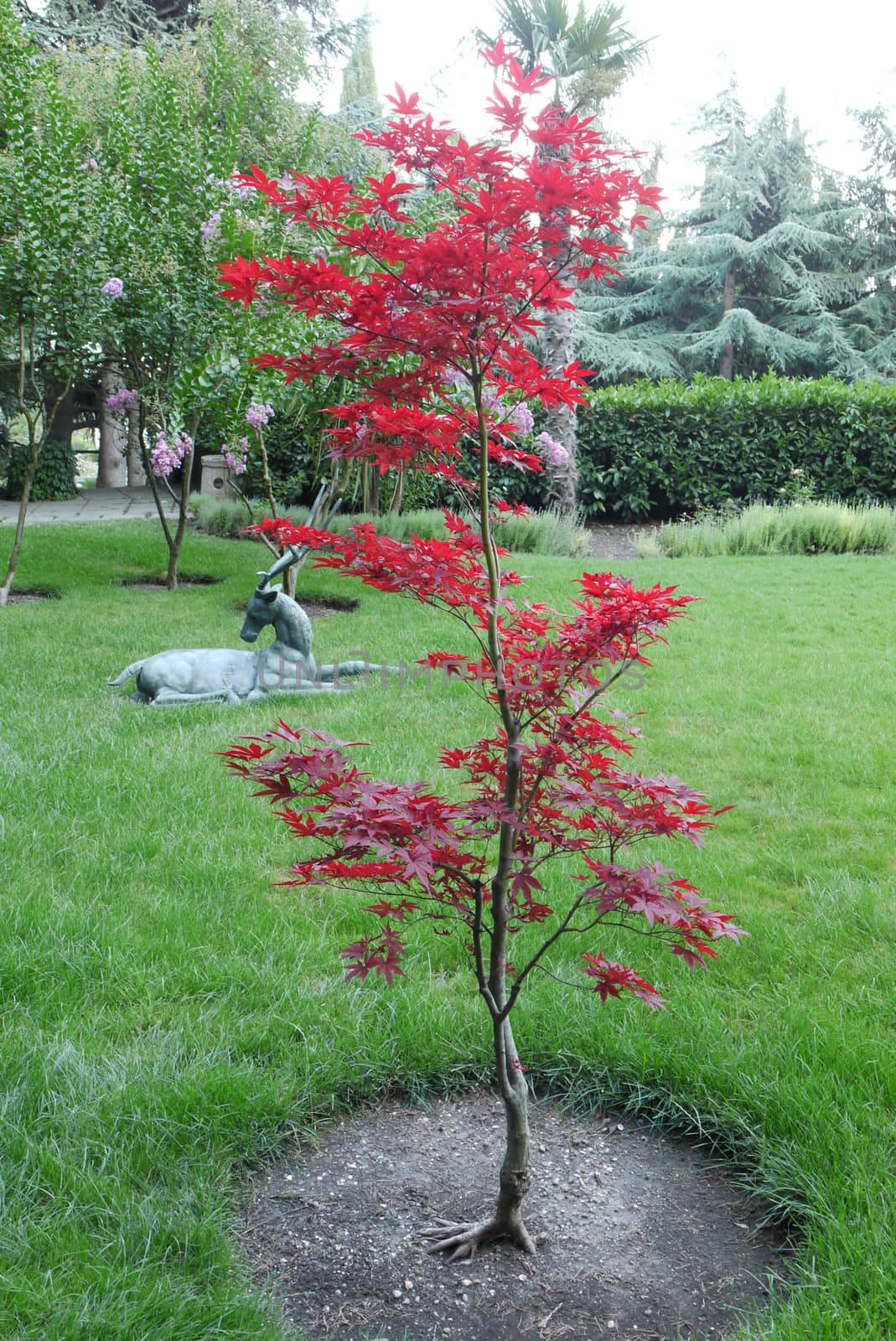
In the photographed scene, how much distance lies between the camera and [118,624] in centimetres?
749

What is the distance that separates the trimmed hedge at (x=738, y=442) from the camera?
13000 millimetres

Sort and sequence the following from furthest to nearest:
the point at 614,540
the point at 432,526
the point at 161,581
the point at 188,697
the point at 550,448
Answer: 1. the point at 614,540
2. the point at 432,526
3. the point at 161,581
4. the point at 550,448
5. the point at 188,697

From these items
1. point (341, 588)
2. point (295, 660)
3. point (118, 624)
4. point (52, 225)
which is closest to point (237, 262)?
point (295, 660)

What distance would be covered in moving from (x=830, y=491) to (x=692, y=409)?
2.08 m

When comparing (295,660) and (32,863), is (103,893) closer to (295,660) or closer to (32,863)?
(32,863)

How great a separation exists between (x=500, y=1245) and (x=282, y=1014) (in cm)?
86

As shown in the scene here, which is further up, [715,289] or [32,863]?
[715,289]

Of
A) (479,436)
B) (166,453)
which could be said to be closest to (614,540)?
(166,453)

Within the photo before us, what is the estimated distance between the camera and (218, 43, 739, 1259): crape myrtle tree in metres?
1.83

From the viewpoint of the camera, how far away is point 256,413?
301 inches

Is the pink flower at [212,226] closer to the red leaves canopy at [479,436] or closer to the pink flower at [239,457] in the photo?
the pink flower at [239,457]

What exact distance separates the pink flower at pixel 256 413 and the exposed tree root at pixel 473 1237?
21.4 ft

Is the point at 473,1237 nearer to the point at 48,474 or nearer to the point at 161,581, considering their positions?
the point at 161,581

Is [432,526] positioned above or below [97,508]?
above
